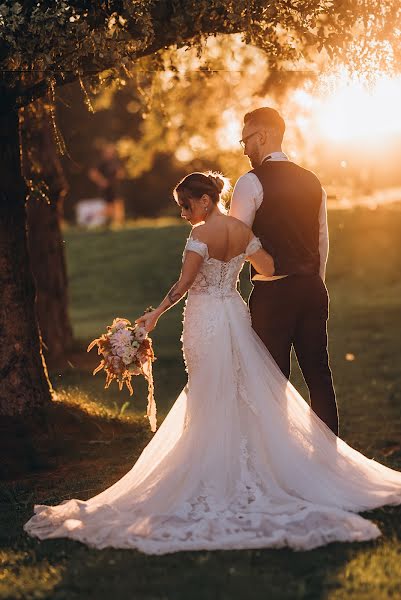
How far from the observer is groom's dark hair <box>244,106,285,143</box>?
8.65 meters

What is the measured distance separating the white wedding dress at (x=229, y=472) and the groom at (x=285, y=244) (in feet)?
0.89

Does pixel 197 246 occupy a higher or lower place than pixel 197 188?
lower

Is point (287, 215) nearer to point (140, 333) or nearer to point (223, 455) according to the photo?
point (140, 333)

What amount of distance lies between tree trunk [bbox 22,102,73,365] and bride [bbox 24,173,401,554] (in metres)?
9.91

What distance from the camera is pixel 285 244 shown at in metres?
8.71

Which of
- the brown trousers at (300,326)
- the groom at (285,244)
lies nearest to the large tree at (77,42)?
the groom at (285,244)

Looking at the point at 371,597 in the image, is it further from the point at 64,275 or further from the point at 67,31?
the point at 64,275

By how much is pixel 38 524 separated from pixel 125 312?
20.0m

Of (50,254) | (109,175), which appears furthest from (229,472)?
(109,175)

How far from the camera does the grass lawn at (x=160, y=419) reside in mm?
6293

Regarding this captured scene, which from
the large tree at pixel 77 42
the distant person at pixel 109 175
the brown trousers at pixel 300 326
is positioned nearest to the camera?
the brown trousers at pixel 300 326

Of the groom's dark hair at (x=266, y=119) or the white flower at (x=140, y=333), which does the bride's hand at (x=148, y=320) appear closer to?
the white flower at (x=140, y=333)

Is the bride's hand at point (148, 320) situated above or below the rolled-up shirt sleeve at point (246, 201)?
below

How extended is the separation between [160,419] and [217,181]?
617cm
